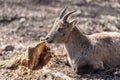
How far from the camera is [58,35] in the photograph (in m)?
8.15

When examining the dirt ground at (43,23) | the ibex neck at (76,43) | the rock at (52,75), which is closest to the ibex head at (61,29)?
the ibex neck at (76,43)

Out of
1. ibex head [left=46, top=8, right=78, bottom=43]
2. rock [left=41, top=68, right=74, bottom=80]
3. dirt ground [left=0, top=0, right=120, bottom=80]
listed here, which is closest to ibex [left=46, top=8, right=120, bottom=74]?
ibex head [left=46, top=8, right=78, bottom=43]

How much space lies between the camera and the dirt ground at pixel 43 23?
8.04 metres

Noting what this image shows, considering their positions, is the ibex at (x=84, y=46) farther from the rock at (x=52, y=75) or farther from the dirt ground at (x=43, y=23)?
the rock at (x=52, y=75)

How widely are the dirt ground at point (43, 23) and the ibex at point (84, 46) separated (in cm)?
21

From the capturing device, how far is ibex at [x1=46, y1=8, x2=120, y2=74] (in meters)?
8.12

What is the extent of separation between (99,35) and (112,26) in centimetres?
398

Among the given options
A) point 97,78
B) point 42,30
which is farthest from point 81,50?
point 42,30

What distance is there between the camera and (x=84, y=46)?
27.5 ft

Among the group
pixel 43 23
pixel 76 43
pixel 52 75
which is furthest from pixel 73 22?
pixel 43 23

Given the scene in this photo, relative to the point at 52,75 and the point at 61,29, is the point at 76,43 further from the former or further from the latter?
the point at 52,75

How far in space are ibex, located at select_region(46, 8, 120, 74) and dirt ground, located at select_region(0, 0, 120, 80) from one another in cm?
21

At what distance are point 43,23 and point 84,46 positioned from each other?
489 centimetres

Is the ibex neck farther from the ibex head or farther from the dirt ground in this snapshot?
the dirt ground
